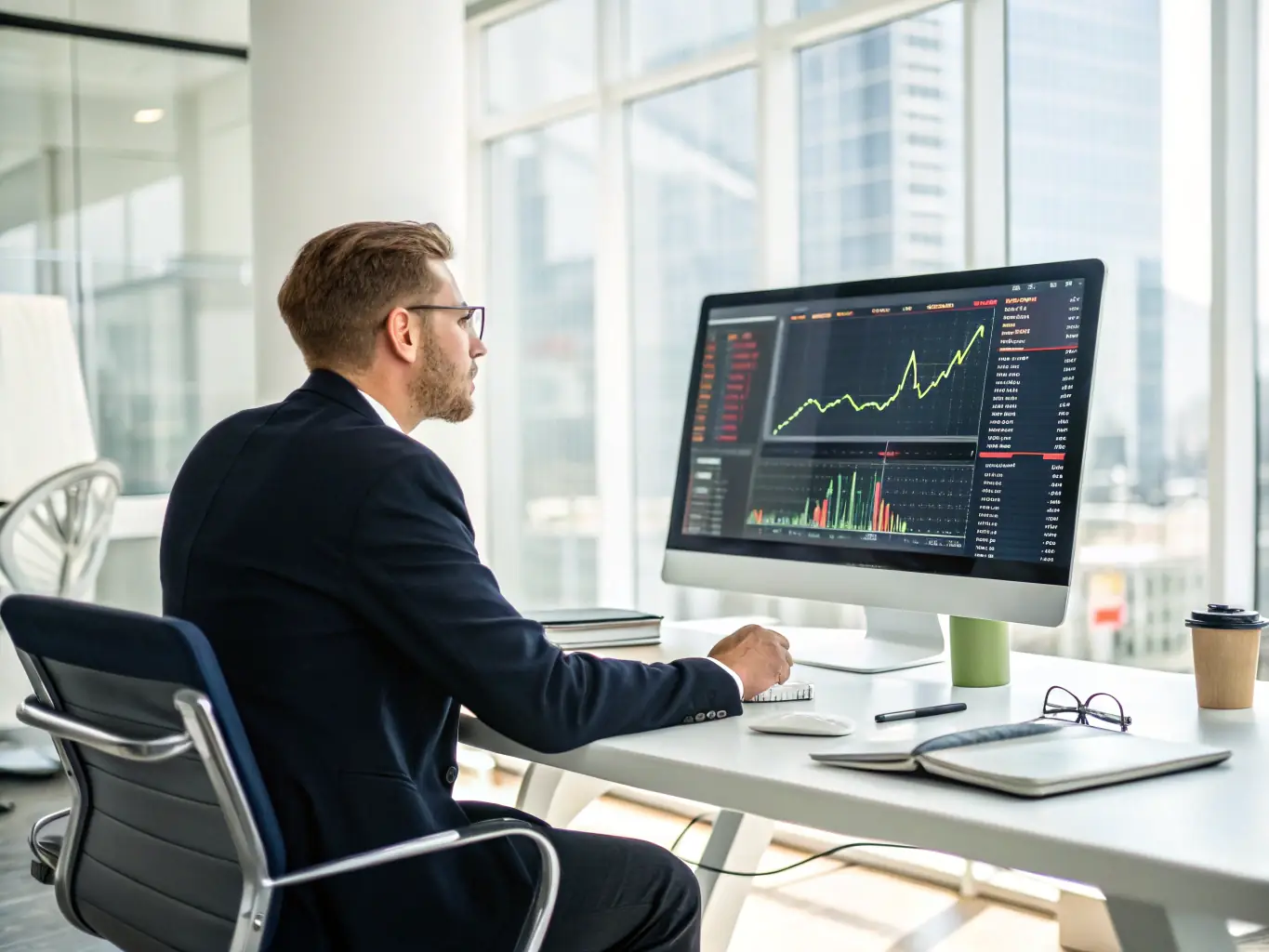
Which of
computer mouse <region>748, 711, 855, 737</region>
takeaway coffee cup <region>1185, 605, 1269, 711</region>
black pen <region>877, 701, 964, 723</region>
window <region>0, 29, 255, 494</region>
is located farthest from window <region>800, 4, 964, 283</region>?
window <region>0, 29, 255, 494</region>

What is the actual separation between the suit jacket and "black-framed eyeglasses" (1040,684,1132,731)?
19.7 inches

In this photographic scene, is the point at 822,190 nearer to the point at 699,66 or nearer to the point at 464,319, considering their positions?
the point at 699,66

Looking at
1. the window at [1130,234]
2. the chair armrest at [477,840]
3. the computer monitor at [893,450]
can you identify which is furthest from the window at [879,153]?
the chair armrest at [477,840]

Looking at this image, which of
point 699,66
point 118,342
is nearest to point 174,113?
point 118,342

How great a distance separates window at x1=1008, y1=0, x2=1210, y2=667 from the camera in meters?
3.00

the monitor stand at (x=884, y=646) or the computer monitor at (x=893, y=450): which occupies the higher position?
the computer monitor at (x=893, y=450)

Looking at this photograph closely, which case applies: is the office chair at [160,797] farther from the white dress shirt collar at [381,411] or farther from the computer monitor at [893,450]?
the computer monitor at [893,450]

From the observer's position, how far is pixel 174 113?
18.5 feet

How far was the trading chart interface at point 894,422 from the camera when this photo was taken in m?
1.74

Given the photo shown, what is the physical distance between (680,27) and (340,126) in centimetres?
116

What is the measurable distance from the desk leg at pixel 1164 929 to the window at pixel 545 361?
373cm

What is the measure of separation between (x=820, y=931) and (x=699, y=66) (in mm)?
2540

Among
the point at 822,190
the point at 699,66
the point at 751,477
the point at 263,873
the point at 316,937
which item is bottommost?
the point at 316,937

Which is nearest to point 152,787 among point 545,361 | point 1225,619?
point 1225,619
